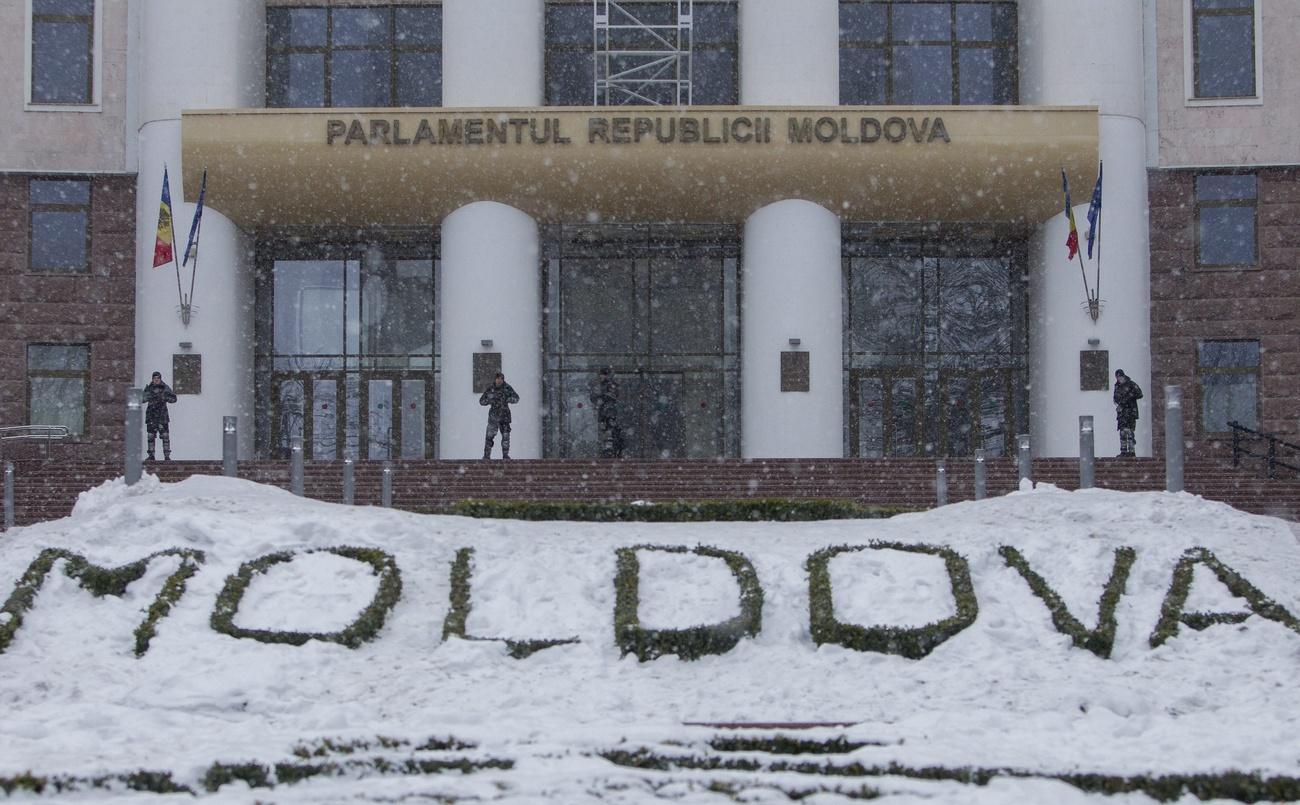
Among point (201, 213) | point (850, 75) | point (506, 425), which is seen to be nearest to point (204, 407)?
point (201, 213)

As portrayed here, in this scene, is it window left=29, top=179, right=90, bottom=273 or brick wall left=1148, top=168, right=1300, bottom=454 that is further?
window left=29, top=179, right=90, bottom=273

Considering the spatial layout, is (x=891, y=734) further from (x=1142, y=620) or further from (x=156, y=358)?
(x=156, y=358)

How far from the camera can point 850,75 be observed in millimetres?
30719

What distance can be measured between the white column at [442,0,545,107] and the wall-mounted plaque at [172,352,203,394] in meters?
6.91

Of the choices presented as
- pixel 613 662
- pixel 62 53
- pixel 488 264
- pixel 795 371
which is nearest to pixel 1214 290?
pixel 795 371

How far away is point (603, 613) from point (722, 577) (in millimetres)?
1045

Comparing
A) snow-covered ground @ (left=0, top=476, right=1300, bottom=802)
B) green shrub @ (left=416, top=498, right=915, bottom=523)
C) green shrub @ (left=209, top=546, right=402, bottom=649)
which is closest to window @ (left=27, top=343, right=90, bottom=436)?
green shrub @ (left=416, top=498, right=915, bottom=523)

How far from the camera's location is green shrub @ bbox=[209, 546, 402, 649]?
952cm

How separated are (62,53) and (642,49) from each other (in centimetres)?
1167

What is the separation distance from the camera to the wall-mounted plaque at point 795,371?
27.8m

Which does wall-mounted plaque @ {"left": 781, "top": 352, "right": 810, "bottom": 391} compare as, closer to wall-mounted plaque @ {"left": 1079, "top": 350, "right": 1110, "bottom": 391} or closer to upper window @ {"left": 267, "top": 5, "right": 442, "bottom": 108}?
wall-mounted plaque @ {"left": 1079, "top": 350, "right": 1110, "bottom": 391}

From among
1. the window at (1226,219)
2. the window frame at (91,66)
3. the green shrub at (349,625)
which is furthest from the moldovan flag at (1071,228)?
the green shrub at (349,625)

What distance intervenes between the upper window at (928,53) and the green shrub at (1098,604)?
21177 millimetres

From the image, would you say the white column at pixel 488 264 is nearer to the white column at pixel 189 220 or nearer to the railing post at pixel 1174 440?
the white column at pixel 189 220
